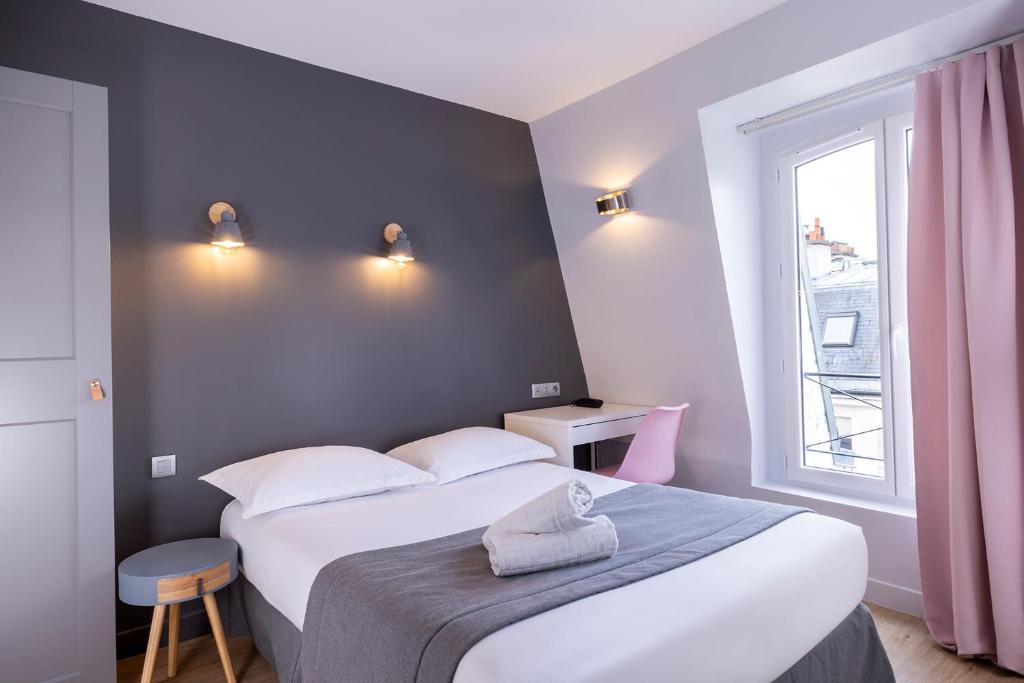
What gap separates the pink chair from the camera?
314 centimetres

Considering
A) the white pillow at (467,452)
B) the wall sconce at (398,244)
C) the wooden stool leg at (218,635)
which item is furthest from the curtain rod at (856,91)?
the wooden stool leg at (218,635)

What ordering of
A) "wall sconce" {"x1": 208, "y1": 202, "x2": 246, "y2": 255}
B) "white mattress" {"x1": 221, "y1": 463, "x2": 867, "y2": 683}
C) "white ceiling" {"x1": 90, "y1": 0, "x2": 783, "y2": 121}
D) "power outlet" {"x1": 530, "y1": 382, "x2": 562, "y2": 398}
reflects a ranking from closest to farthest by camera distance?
1. "white mattress" {"x1": 221, "y1": 463, "x2": 867, "y2": 683}
2. "white ceiling" {"x1": 90, "y1": 0, "x2": 783, "y2": 121}
3. "wall sconce" {"x1": 208, "y1": 202, "x2": 246, "y2": 255}
4. "power outlet" {"x1": 530, "y1": 382, "x2": 562, "y2": 398}

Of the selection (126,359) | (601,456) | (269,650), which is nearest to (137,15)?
(126,359)

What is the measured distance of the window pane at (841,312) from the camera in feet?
9.77

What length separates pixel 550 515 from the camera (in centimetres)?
175

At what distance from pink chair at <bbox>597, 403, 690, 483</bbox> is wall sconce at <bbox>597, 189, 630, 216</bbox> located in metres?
1.10

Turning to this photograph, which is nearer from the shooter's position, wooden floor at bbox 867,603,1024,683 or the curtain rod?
wooden floor at bbox 867,603,1024,683

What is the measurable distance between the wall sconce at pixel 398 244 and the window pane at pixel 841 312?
6.75 feet

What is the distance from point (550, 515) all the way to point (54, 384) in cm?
177

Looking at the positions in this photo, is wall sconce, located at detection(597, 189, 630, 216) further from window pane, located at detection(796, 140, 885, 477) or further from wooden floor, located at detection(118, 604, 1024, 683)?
wooden floor, located at detection(118, 604, 1024, 683)

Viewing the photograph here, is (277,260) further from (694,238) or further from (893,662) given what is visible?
(893,662)

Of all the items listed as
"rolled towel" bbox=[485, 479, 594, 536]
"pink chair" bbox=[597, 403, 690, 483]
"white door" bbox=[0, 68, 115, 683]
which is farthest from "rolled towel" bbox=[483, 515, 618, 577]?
"white door" bbox=[0, 68, 115, 683]

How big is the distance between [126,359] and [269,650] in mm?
1282

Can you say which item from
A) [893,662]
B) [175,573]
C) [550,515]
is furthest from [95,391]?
[893,662]
